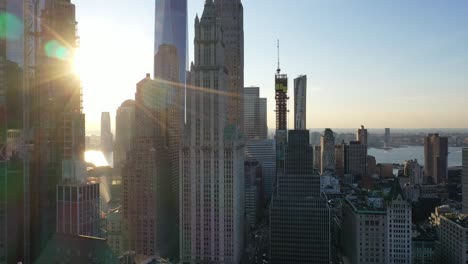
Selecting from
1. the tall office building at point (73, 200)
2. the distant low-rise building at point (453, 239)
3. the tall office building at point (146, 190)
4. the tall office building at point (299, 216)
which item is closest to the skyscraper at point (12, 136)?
the tall office building at point (73, 200)

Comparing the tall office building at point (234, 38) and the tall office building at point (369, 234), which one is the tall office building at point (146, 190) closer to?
the tall office building at point (234, 38)

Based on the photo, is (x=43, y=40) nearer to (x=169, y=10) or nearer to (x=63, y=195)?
(x=63, y=195)

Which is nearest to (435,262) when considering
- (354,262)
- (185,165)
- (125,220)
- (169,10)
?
(354,262)

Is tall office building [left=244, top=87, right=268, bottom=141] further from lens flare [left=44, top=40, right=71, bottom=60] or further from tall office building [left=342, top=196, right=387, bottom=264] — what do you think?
lens flare [left=44, top=40, right=71, bottom=60]

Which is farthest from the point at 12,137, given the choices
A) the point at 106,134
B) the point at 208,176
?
the point at 106,134

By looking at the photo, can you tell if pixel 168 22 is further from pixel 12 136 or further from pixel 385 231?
pixel 12 136
